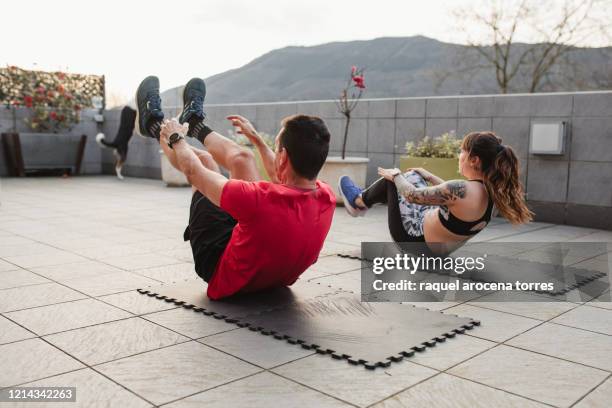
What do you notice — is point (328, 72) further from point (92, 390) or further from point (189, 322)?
point (92, 390)

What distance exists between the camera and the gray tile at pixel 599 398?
73.3 inches

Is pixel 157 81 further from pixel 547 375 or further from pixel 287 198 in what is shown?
pixel 547 375

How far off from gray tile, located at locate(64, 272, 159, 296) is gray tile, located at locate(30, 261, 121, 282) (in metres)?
0.08

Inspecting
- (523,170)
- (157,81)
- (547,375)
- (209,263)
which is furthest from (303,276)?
(523,170)

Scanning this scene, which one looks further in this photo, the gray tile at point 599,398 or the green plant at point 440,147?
the green plant at point 440,147

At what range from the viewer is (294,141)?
251 cm

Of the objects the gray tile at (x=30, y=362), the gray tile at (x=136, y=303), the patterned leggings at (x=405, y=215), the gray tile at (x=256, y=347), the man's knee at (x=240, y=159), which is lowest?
the gray tile at (x=136, y=303)

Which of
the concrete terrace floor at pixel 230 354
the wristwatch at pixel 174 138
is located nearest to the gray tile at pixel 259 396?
the concrete terrace floor at pixel 230 354

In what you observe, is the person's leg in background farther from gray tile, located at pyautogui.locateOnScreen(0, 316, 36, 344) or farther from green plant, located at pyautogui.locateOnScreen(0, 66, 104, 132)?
green plant, located at pyautogui.locateOnScreen(0, 66, 104, 132)

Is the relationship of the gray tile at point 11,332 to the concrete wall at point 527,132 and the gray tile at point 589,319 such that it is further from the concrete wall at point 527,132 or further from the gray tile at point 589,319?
the concrete wall at point 527,132

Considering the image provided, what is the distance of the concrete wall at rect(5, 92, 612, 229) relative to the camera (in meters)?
5.78

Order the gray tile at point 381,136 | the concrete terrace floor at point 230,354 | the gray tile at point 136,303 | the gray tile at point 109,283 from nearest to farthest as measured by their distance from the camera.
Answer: the concrete terrace floor at point 230,354
the gray tile at point 136,303
the gray tile at point 109,283
the gray tile at point 381,136

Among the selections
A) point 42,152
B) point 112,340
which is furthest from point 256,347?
point 42,152

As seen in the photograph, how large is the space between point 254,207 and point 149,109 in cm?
112
